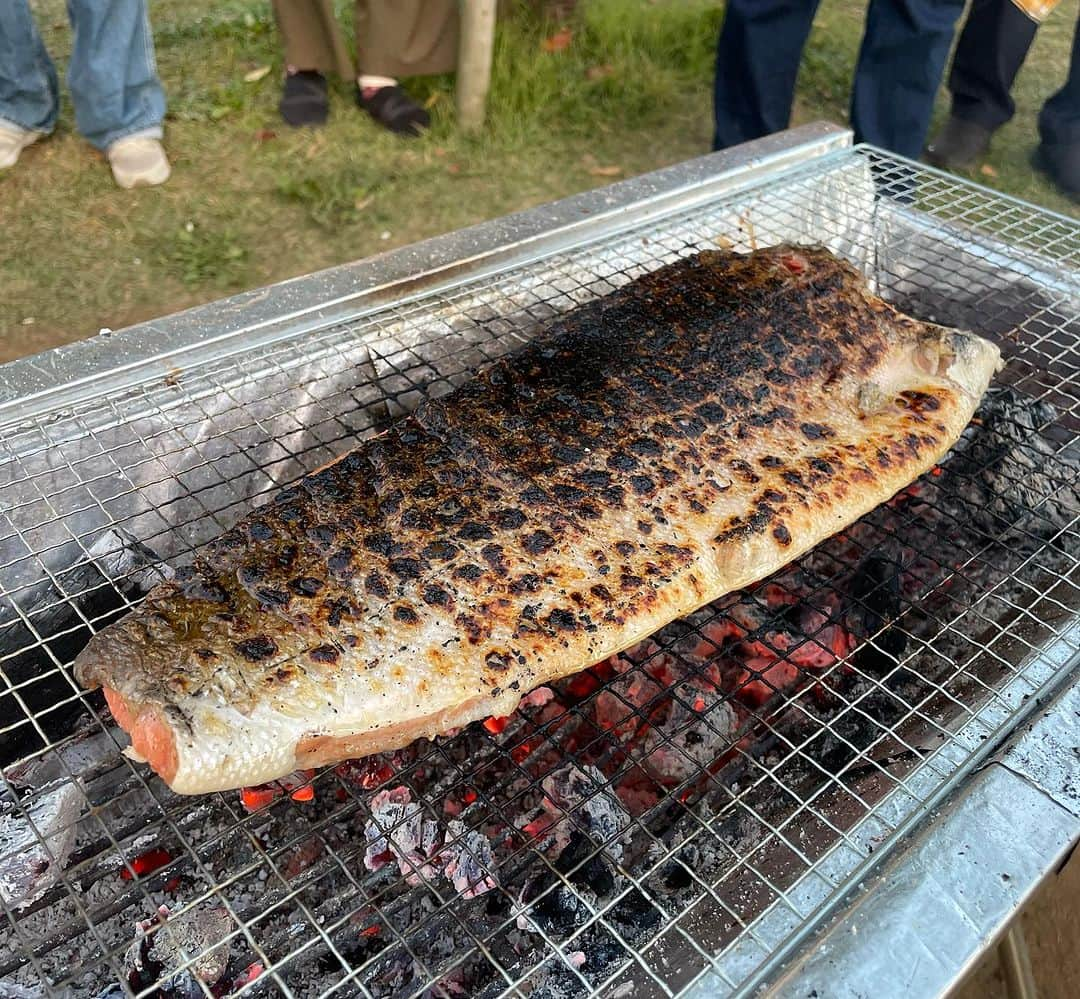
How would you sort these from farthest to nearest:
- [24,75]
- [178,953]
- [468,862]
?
[24,75]
[468,862]
[178,953]

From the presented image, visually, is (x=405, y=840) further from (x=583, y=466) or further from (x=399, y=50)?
(x=399, y=50)

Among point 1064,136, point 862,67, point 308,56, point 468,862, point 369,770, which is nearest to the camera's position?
point 468,862

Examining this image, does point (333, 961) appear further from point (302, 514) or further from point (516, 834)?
point (302, 514)

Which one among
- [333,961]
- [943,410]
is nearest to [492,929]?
[333,961]

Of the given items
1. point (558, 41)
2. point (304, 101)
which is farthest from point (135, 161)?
point (558, 41)

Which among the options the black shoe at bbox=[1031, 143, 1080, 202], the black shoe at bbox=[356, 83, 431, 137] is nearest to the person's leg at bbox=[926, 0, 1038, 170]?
the black shoe at bbox=[1031, 143, 1080, 202]

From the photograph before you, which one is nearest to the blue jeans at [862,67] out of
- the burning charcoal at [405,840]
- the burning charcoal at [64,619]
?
the burning charcoal at [64,619]

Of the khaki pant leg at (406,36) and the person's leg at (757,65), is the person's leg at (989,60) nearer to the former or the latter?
the person's leg at (757,65)
